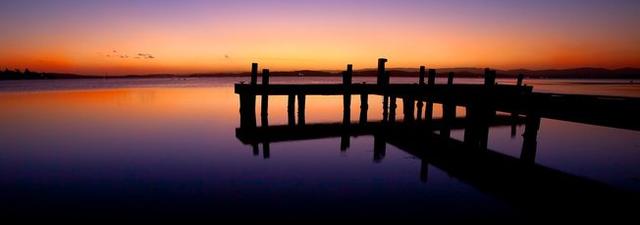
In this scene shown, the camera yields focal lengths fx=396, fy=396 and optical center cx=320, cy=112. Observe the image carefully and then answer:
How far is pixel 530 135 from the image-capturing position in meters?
8.22

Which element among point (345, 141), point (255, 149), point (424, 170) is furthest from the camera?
point (345, 141)

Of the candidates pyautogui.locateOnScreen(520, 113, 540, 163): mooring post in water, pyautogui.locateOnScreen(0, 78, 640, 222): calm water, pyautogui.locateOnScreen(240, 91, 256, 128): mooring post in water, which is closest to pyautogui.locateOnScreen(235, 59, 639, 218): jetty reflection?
pyautogui.locateOnScreen(520, 113, 540, 163): mooring post in water

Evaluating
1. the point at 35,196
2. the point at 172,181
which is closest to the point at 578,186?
the point at 172,181

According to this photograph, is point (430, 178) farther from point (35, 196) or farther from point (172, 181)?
point (35, 196)

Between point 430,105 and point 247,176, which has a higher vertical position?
point 430,105

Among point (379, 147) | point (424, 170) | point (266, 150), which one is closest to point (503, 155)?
point (424, 170)

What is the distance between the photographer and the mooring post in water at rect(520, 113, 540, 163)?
26.4 ft

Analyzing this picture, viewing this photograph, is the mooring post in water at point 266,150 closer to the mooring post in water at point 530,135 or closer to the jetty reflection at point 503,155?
the jetty reflection at point 503,155

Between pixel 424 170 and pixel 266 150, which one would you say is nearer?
pixel 424 170

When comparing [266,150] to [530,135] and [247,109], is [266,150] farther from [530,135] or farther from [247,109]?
[247,109]

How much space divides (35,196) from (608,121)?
9634 mm

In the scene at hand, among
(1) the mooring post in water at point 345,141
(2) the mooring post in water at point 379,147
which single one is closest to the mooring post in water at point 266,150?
(1) the mooring post in water at point 345,141

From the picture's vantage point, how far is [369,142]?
1229cm

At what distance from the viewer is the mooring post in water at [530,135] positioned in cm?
805
